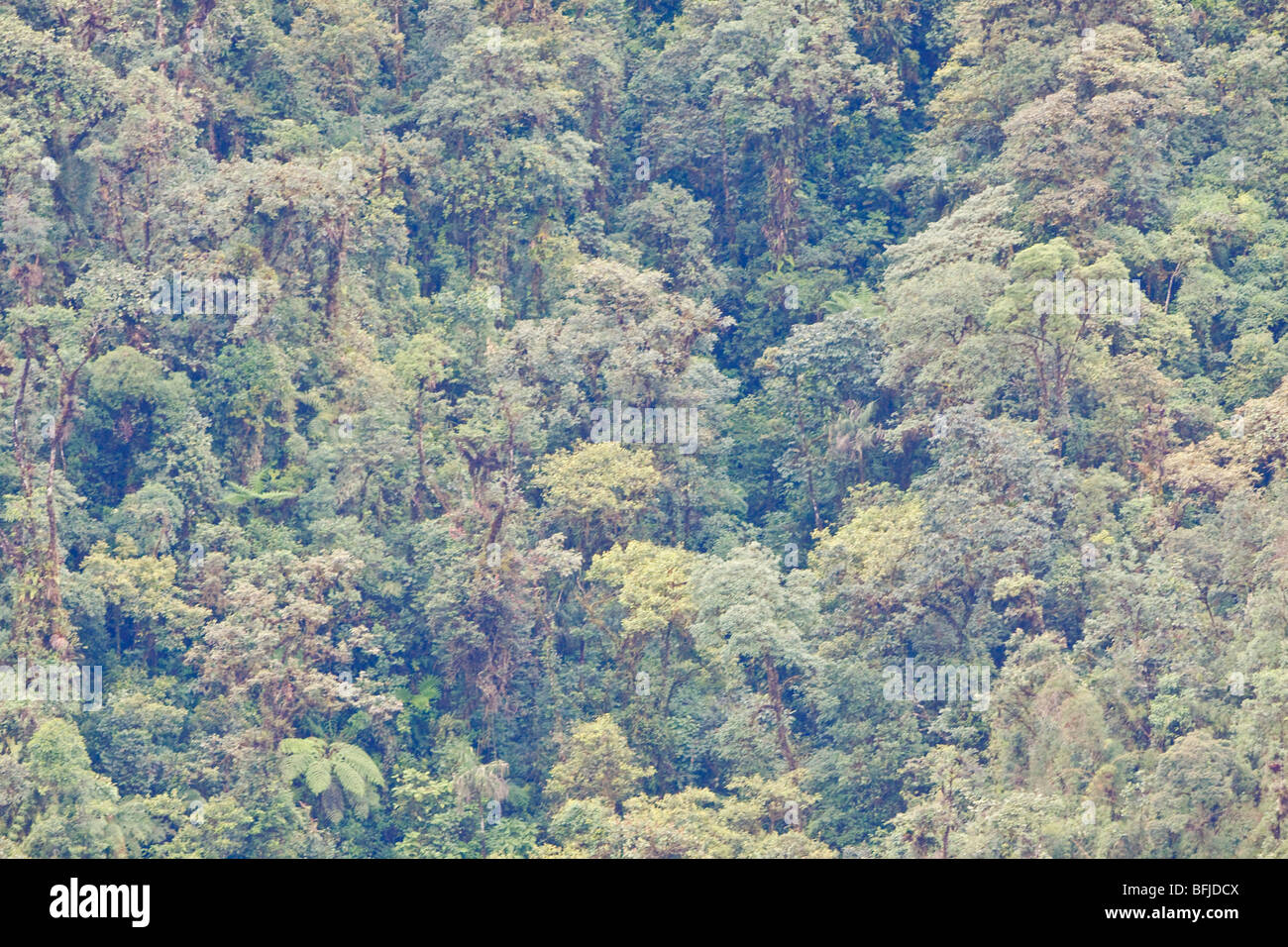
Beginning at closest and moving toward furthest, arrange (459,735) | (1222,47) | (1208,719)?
(1208,719) → (459,735) → (1222,47)

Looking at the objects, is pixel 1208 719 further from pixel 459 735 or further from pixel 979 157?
pixel 979 157

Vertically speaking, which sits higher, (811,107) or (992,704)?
(811,107)

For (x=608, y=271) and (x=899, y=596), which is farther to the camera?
(x=608, y=271)

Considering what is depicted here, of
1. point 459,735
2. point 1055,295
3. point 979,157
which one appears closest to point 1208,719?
point 1055,295

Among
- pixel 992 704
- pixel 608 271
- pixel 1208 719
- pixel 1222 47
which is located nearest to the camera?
pixel 1208 719

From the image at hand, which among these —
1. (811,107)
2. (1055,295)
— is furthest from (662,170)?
(1055,295)
